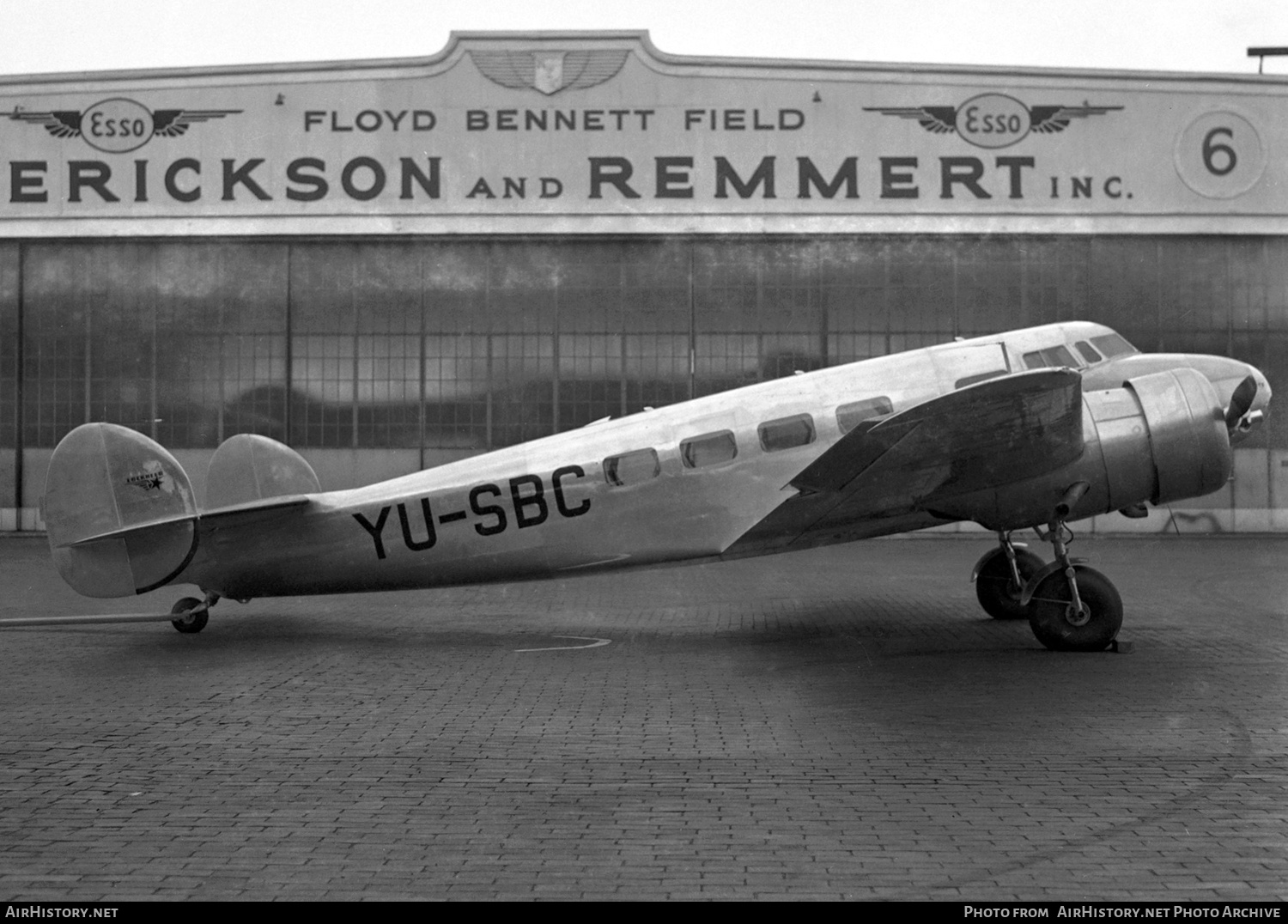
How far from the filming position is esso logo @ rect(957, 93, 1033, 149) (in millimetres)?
30031

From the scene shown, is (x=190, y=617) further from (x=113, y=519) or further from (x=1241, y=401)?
(x=1241, y=401)

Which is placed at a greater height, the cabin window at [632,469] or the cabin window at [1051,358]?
the cabin window at [1051,358]

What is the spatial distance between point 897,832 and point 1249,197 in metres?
29.5

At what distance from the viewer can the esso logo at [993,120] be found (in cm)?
3003

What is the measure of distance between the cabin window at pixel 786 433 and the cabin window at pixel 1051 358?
2.63 metres

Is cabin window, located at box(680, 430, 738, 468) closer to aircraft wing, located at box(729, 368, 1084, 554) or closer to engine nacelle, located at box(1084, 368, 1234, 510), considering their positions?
aircraft wing, located at box(729, 368, 1084, 554)

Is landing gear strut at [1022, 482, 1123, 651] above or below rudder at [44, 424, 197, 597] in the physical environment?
below

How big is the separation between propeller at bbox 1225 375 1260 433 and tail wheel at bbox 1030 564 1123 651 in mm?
2463

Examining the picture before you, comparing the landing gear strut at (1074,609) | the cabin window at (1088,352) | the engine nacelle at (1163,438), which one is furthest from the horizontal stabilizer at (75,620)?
the cabin window at (1088,352)

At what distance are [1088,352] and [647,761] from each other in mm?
8419

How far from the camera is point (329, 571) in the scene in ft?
43.2

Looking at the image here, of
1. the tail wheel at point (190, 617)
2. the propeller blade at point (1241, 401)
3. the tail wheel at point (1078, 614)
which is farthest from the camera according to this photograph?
the tail wheel at point (190, 617)

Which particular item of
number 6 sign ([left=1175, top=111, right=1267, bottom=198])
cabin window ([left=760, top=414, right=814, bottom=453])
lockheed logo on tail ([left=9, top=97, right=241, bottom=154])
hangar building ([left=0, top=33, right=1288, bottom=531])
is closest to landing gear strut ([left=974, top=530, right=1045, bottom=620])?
cabin window ([left=760, top=414, right=814, bottom=453])

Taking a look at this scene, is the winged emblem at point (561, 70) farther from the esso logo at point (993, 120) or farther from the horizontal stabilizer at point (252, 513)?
the horizontal stabilizer at point (252, 513)
